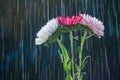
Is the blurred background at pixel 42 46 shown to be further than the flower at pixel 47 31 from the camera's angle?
Yes

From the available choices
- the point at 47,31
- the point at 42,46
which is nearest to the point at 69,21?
the point at 47,31

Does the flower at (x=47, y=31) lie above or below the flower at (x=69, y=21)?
below

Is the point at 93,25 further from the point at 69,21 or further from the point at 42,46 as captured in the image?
the point at 42,46

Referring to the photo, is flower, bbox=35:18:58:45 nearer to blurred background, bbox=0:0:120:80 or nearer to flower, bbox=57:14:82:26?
flower, bbox=57:14:82:26

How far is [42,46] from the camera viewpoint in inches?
131

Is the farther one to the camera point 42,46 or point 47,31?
point 42,46

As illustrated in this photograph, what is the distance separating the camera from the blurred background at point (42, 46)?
3154 mm

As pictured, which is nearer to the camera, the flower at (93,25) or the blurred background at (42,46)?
the flower at (93,25)

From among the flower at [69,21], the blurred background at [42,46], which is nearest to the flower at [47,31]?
the flower at [69,21]

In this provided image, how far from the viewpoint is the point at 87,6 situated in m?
3.30

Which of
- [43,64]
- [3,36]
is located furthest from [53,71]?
[3,36]

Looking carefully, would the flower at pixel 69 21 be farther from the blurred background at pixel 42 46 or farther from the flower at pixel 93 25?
the blurred background at pixel 42 46

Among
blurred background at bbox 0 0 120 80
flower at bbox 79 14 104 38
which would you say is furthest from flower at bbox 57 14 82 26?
blurred background at bbox 0 0 120 80

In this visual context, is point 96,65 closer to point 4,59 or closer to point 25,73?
point 25,73
